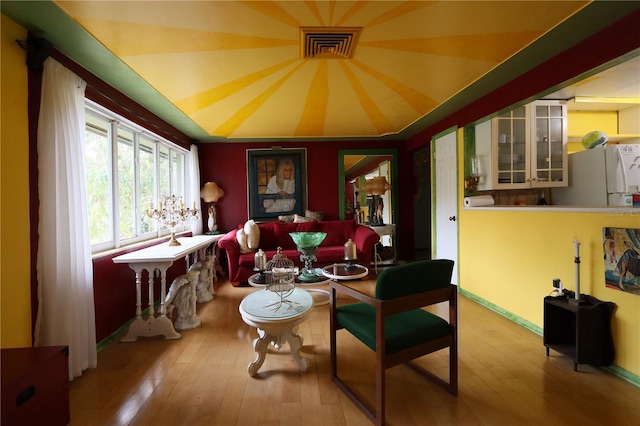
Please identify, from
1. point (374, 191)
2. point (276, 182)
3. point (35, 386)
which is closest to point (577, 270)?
point (374, 191)

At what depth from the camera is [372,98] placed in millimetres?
3291

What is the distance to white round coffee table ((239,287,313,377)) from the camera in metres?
1.80

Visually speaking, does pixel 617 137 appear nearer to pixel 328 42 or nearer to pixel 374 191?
pixel 374 191

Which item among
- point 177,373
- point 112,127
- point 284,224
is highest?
point 112,127

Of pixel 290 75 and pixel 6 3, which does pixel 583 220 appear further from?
pixel 6 3

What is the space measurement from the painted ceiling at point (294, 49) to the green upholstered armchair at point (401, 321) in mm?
1650

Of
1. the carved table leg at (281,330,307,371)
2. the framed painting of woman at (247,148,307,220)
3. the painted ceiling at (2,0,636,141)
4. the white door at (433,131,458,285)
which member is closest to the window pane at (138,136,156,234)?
the painted ceiling at (2,0,636,141)

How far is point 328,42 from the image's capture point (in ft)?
6.98

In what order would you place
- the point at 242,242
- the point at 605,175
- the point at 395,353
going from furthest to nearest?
the point at 242,242, the point at 605,175, the point at 395,353

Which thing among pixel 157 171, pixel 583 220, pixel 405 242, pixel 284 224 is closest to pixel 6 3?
pixel 157 171

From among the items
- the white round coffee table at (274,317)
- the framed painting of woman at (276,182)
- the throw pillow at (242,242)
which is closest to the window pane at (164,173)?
the throw pillow at (242,242)

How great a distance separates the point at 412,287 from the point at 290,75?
7.26 feet

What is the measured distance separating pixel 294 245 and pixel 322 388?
9.48ft

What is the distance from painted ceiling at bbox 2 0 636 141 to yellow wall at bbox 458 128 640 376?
1313 mm
